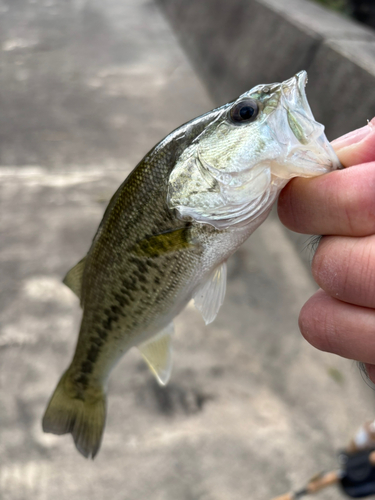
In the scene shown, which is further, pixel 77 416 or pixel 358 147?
pixel 77 416

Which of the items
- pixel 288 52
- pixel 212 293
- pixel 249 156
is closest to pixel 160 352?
pixel 212 293

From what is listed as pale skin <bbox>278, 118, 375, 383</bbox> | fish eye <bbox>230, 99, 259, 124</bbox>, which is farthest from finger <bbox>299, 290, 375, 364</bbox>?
fish eye <bbox>230, 99, 259, 124</bbox>

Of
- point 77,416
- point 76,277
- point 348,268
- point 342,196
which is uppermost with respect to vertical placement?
point 342,196

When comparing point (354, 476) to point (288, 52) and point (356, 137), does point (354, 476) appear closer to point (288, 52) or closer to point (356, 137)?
point (356, 137)

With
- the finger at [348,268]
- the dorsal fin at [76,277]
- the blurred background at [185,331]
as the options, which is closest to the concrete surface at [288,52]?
the blurred background at [185,331]

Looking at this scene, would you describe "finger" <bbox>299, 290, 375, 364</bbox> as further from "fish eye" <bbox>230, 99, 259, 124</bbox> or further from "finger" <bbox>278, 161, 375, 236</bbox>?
"fish eye" <bbox>230, 99, 259, 124</bbox>

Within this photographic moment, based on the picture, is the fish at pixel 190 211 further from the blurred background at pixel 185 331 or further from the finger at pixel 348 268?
the blurred background at pixel 185 331

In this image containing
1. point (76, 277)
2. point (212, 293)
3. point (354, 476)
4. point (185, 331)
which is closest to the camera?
point (212, 293)

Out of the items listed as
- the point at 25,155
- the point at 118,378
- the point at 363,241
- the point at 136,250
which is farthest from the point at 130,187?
the point at 25,155
